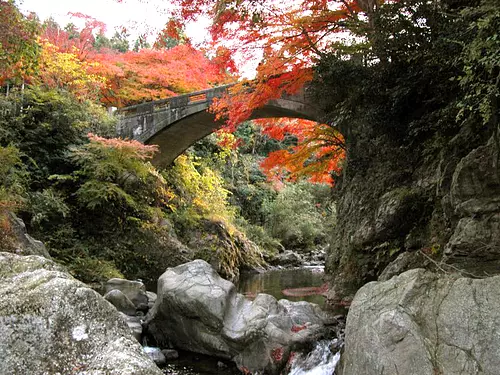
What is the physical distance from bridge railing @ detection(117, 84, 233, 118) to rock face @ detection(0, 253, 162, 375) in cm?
1272

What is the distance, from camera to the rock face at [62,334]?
2062 millimetres

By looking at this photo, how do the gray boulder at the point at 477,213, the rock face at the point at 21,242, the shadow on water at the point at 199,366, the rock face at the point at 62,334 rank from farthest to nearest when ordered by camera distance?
the rock face at the point at 21,242
the shadow on water at the point at 199,366
the gray boulder at the point at 477,213
the rock face at the point at 62,334

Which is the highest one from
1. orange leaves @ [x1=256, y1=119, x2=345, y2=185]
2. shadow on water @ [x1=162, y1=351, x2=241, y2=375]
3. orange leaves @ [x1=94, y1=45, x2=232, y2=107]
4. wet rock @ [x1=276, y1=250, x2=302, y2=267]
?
orange leaves @ [x1=94, y1=45, x2=232, y2=107]

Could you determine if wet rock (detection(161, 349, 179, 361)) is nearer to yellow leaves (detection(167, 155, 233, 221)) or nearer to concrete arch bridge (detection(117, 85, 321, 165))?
concrete arch bridge (detection(117, 85, 321, 165))

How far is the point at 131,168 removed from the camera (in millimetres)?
13586

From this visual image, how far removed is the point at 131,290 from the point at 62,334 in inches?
281

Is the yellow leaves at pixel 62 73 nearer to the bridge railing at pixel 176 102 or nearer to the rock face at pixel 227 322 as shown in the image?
the bridge railing at pixel 176 102

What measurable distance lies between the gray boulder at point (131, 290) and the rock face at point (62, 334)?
21.7 feet

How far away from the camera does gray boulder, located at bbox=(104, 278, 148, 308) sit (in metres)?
Answer: 8.79

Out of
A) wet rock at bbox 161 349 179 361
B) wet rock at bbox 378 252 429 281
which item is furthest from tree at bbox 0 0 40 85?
wet rock at bbox 378 252 429 281

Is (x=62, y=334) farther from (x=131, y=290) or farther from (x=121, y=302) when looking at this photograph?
(x=131, y=290)

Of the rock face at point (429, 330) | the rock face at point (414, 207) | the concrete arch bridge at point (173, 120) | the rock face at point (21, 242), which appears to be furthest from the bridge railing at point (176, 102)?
the rock face at point (429, 330)

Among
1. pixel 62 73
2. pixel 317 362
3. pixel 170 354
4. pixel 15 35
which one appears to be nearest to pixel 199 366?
pixel 170 354

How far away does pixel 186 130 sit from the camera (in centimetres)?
1709
